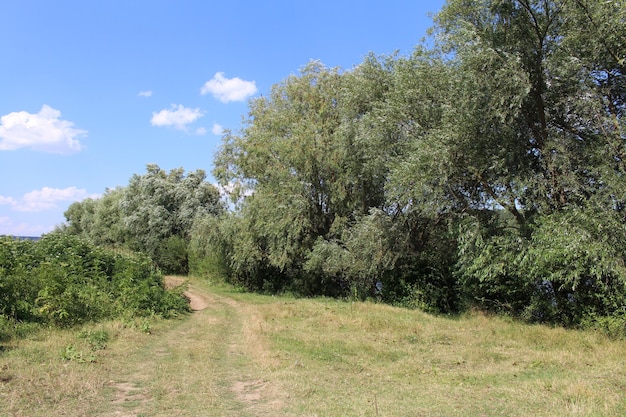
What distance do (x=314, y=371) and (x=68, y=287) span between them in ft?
26.5

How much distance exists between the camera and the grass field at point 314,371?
6.12m

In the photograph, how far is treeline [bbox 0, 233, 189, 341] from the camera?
1102 cm

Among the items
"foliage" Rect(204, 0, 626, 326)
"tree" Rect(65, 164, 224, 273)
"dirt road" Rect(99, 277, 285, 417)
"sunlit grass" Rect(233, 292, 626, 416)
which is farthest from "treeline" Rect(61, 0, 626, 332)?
"tree" Rect(65, 164, 224, 273)

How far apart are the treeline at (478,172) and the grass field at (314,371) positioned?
243 centimetres

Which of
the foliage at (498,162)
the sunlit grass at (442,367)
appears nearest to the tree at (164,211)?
the foliage at (498,162)

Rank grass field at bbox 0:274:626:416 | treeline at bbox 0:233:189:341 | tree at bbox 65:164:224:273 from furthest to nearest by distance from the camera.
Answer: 1. tree at bbox 65:164:224:273
2. treeline at bbox 0:233:189:341
3. grass field at bbox 0:274:626:416

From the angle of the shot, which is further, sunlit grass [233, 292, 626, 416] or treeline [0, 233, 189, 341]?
treeline [0, 233, 189, 341]

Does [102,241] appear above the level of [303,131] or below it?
below

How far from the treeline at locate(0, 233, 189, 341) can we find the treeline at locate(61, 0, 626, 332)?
8.55 m

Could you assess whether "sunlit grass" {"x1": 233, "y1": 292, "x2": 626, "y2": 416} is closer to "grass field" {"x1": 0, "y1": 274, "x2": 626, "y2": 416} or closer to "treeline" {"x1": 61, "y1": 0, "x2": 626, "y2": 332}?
"grass field" {"x1": 0, "y1": 274, "x2": 626, "y2": 416}

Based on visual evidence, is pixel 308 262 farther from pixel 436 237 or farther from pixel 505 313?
pixel 505 313

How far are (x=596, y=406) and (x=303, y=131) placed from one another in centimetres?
1936

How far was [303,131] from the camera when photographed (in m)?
23.6

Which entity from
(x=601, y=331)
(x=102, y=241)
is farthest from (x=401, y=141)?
(x=102, y=241)
